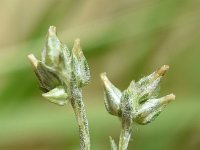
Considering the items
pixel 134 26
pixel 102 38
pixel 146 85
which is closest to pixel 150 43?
pixel 134 26

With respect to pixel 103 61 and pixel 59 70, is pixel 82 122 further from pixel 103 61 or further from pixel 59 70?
pixel 103 61

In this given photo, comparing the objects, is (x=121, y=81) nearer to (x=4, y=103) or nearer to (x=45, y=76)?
(x=4, y=103)

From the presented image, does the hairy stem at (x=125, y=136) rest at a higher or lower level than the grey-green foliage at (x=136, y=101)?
lower

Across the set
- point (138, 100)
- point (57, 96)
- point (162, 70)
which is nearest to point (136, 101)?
point (138, 100)

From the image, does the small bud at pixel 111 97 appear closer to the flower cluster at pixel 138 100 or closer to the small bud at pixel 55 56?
the flower cluster at pixel 138 100

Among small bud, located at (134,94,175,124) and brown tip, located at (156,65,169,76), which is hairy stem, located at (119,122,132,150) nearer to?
small bud, located at (134,94,175,124)

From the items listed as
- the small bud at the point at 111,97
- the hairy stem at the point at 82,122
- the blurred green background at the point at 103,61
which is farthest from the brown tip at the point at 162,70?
the blurred green background at the point at 103,61
